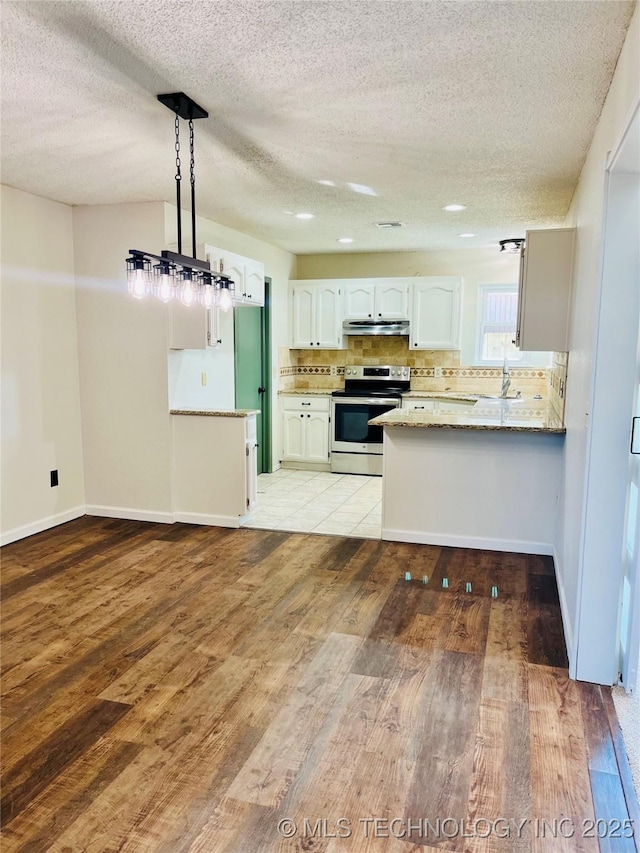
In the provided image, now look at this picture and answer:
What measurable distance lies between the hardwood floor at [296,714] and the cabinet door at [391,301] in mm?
3591

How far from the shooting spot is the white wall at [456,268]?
21.6 feet

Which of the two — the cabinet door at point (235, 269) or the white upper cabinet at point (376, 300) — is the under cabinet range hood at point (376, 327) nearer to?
the white upper cabinet at point (376, 300)

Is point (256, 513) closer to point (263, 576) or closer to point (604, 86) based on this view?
point (263, 576)

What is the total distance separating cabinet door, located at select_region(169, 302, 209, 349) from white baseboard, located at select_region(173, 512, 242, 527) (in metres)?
1.34

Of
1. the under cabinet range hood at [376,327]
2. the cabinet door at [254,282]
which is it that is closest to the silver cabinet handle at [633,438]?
the cabinet door at [254,282]

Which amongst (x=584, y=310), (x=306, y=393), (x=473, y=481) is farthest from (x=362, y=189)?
(x=306, y=393)

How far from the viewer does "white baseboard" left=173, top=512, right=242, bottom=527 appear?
4.68 m

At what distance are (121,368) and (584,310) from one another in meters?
3.39

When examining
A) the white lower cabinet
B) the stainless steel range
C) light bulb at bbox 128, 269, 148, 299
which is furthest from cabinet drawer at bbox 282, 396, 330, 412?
light bulb at bbox 128, 269, 148, 299

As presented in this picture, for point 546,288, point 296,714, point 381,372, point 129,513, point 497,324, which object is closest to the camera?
point 296,714

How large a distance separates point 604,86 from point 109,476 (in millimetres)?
4203

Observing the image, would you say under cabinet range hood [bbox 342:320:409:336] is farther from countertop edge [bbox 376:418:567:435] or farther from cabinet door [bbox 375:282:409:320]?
countertop edge [bbox 376:418:567:435]

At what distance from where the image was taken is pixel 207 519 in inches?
187

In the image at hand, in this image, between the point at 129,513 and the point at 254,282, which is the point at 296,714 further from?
the point at 254,282
